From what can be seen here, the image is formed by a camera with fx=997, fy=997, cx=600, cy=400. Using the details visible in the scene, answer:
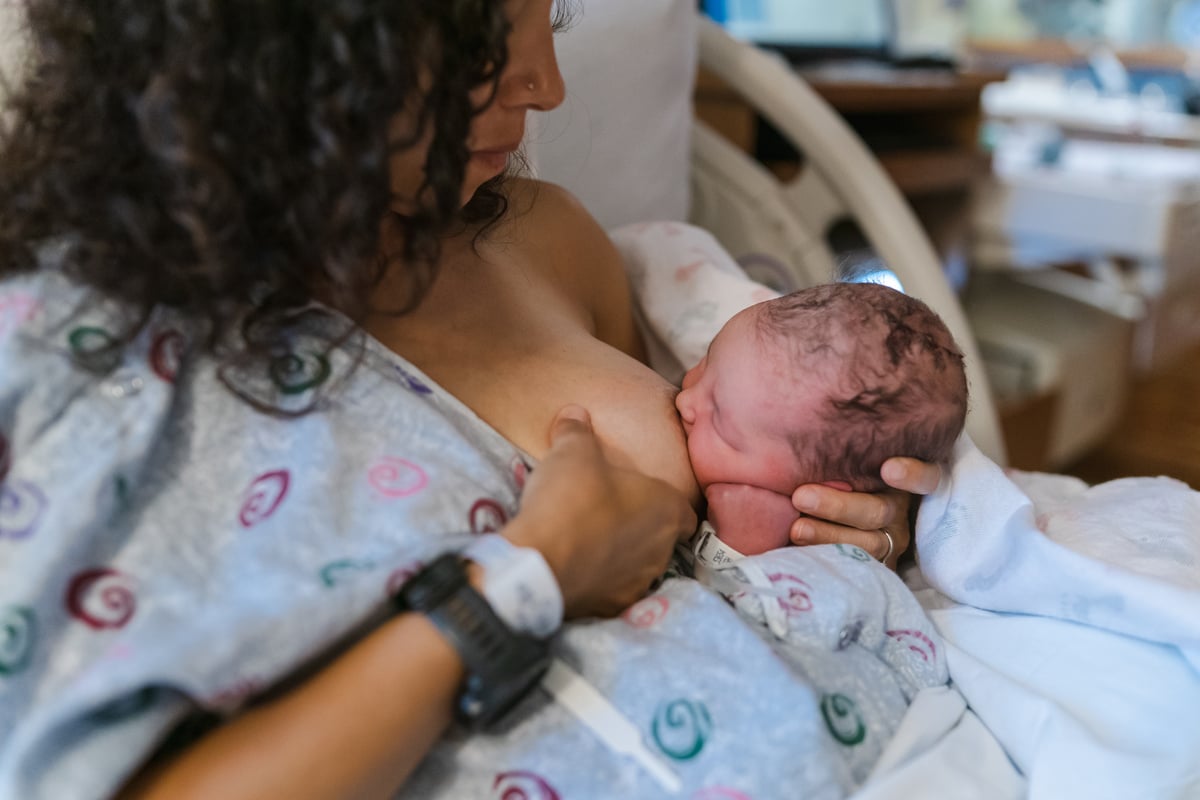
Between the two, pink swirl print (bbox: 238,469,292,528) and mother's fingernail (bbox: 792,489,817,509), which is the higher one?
pink swirl print (bbox: 238,469,292,528)

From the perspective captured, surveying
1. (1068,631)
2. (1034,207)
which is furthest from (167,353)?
(1034,207)

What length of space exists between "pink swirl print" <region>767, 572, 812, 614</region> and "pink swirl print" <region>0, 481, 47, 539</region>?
0.49 meters

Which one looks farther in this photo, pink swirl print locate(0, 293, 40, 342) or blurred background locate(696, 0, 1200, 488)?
blurred background locate(696, 0, 1200, 488)

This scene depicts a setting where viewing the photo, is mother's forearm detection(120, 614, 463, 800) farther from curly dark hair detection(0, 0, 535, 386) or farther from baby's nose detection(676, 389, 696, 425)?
baby's nose detection(676, 389, 696, 425)

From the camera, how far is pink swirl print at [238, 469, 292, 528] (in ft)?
2.04

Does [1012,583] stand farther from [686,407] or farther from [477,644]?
[477,644]

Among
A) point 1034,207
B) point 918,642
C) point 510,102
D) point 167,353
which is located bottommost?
point 1034,207

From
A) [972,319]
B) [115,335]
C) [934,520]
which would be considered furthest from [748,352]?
[972,319]

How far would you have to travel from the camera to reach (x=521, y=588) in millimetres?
603

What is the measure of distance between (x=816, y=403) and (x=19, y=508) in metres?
0.57

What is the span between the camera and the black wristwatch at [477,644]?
1.94ft

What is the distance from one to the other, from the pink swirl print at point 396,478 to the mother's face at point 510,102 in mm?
185

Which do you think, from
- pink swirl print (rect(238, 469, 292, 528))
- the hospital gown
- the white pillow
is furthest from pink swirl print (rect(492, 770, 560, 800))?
the white pillow

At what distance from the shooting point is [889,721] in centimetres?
A: 71
